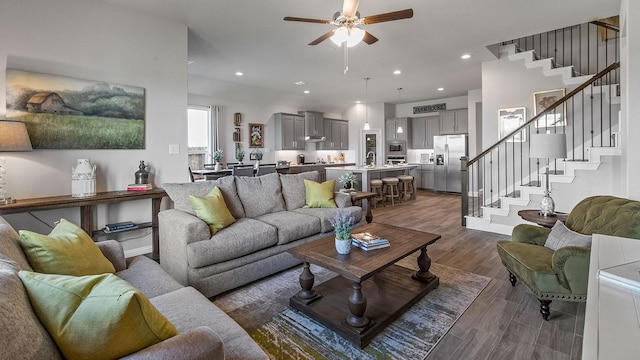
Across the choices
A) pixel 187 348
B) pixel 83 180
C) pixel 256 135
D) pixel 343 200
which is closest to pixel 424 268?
pixel 343 200

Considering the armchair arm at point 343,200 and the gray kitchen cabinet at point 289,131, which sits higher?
the gray kitchen cabinet at point 289,131

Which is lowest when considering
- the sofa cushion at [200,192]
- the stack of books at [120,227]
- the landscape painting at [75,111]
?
the stack of books at [120,227]

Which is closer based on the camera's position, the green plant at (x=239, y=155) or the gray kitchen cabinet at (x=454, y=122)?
the green plant at (x=239, y=155)

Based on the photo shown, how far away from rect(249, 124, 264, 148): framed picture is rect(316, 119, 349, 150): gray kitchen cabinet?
2243 millimetres

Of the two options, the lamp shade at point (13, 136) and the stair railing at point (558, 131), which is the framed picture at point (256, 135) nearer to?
the stair railing at point (558, 131)

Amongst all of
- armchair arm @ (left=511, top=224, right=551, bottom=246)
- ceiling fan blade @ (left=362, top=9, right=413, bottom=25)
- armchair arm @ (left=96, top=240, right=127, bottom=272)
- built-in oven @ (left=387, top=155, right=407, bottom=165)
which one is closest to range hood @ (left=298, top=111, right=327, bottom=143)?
built-in oven @ (left=387, top=155, right=407, bottom=165)

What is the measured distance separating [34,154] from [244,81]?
14.8ft

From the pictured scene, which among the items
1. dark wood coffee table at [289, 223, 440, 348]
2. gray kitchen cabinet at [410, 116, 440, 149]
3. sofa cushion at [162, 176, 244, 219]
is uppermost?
gray kitchen cabinet at [410, 116, 440, 149]

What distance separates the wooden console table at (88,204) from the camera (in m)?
2.76

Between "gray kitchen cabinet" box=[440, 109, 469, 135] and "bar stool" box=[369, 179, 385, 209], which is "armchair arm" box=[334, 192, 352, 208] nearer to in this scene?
"bar stool" box=[369, 179, 385, 209]

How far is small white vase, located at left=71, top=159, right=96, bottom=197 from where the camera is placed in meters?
3.20

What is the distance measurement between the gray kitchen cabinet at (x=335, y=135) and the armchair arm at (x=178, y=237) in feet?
23.7

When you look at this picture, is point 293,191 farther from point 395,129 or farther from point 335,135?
point 395,129

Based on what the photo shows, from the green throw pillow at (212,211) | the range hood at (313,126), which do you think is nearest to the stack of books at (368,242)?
the green throw pillow at (212,211)
